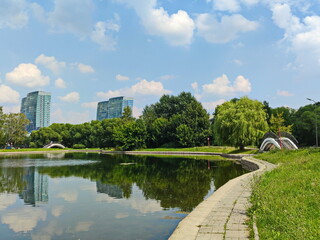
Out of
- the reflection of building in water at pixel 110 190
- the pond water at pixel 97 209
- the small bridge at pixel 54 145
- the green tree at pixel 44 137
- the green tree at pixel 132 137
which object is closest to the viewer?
the pond water at pixel 97 209

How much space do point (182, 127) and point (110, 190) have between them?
189ft

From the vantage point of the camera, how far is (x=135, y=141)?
8262 centimetres

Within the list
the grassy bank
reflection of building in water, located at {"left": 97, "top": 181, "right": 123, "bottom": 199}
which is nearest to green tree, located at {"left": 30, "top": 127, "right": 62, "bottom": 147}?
reflection of building in water, located at {"left": 97, "top": 181, "right": 123, "bottom": 199}

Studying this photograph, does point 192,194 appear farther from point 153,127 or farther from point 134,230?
point 153,127

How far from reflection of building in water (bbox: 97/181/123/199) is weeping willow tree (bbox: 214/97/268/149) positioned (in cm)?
3447

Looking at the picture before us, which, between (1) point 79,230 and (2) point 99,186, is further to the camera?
(2) point 99,186

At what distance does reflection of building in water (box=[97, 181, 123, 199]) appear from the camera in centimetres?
1672

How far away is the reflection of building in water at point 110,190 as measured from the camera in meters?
16.7

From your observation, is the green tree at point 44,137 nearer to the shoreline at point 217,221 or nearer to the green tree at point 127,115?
the green tree at point 127,115

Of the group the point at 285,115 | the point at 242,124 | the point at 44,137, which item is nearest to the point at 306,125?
the point at 285,115

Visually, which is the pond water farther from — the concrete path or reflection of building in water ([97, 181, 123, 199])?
the concrete path

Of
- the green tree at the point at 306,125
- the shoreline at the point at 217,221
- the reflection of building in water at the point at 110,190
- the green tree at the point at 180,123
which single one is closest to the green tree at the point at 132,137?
the green tree at the point at 180,123

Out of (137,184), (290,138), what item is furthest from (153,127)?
(137,184)

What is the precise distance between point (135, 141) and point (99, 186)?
205 ft
